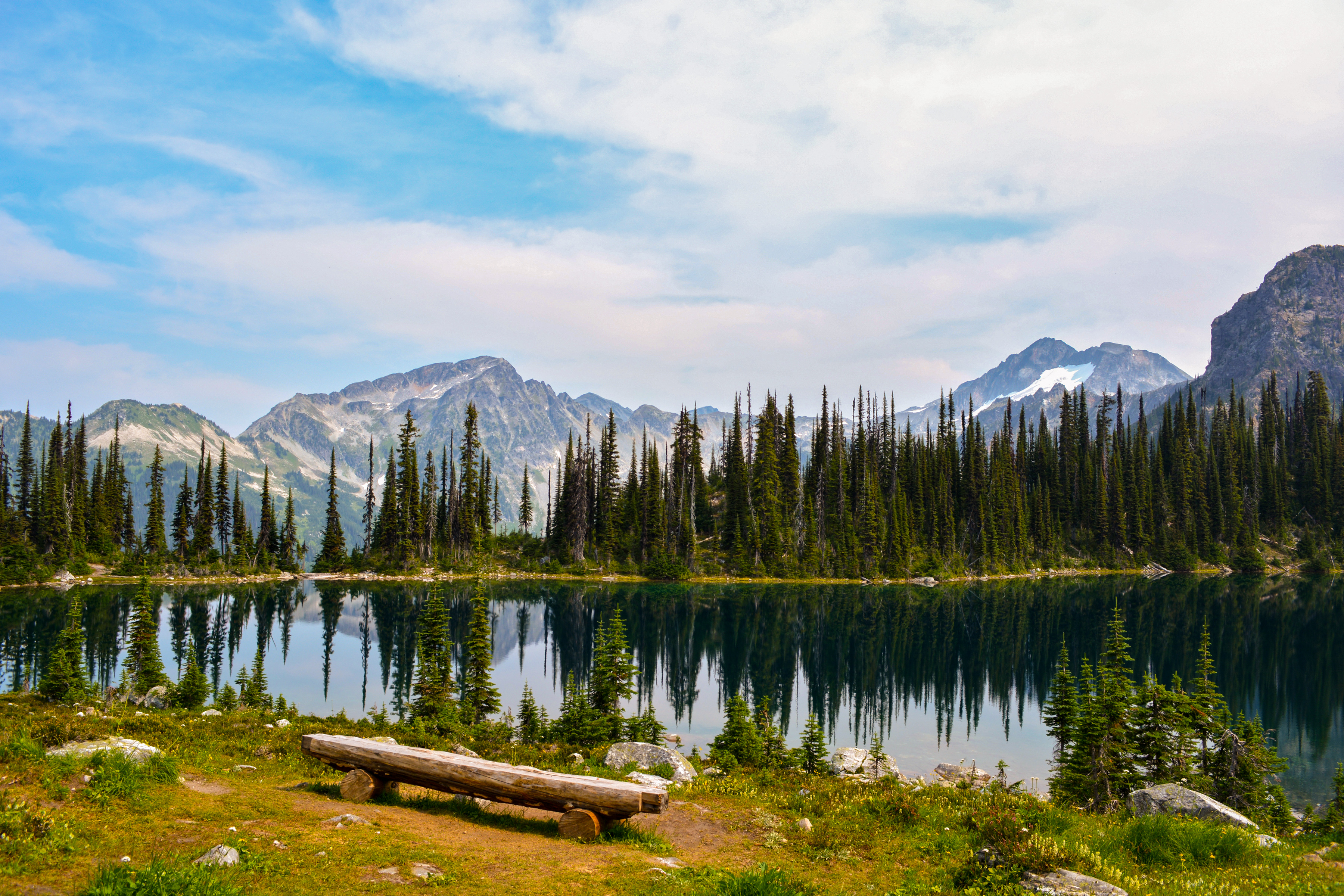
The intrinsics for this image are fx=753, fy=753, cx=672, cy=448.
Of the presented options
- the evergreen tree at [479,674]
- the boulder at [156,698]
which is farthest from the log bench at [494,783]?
the boulder at [156,698]

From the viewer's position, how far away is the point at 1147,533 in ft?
465

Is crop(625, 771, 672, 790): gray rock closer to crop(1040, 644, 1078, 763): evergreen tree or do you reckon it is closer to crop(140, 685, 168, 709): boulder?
crop(1040, 644, 1078, 763): evergreen tree

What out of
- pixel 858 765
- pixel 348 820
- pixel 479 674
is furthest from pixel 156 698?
pixel 858 765

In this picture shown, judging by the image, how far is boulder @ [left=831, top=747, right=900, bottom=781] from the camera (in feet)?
83.3

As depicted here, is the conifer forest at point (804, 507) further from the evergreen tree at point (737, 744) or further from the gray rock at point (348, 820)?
the gray rock at point (348, 820)

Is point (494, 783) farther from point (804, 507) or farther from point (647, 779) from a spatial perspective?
point (804, 507)

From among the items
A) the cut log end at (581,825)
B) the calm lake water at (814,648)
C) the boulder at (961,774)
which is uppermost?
the cut log end at (581,825)

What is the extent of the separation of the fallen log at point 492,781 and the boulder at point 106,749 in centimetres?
320

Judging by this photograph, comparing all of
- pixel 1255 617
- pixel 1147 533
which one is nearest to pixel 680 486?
pixel 1255 617

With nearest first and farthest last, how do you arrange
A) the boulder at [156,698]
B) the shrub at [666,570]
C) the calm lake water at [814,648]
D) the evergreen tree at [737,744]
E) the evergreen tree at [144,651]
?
1. the evergreen tree at [737,744]
2. the boulder at [156,698]
3. the evergreen tree at [144,651]
4. the calm lake water at [814,648]
5. the shrub at [666,570]

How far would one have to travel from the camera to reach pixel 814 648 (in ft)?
201

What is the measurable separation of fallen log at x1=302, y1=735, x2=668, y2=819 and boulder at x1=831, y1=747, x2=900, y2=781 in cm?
1276

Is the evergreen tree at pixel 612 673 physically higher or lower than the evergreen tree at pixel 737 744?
higher

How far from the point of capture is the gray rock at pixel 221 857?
10.5 metres
